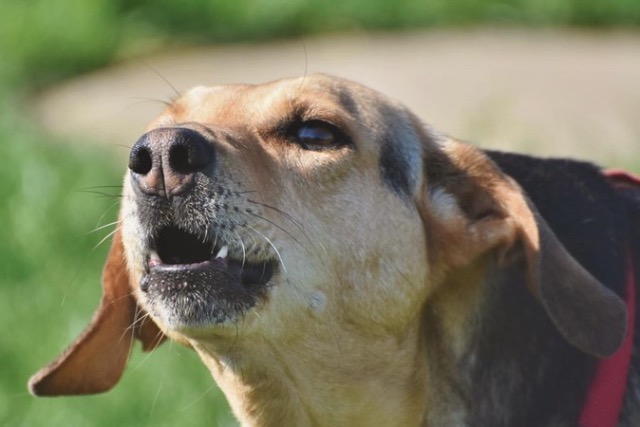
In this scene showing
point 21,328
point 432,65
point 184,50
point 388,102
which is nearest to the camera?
point 388,102

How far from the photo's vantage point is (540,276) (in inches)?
184

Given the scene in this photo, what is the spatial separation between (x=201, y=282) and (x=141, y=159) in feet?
1.35

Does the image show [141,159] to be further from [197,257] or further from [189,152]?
[197,257]

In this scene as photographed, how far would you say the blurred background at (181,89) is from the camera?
727 centimetres

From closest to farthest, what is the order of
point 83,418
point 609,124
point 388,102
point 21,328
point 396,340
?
point 396,340 < point 388,102 < point 83,418 < point 21,328 < point 609,124

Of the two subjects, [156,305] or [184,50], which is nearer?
[156,305]

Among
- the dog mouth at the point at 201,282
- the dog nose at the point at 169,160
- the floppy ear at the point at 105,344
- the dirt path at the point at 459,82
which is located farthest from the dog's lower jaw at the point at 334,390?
the dirt path at the point at 459,82

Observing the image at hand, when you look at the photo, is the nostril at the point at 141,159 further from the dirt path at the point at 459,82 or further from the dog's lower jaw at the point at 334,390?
the dirt path at the point at 459,82

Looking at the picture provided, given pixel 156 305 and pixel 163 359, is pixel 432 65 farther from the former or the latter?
pixel 156 305

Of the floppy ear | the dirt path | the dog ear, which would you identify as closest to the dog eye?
the dog ear

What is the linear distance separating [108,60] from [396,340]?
7.77m

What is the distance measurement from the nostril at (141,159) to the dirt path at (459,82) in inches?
197

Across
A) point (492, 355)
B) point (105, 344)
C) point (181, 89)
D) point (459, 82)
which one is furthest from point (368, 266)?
point (459, 82)

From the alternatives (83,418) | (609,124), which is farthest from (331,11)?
(83,418)
